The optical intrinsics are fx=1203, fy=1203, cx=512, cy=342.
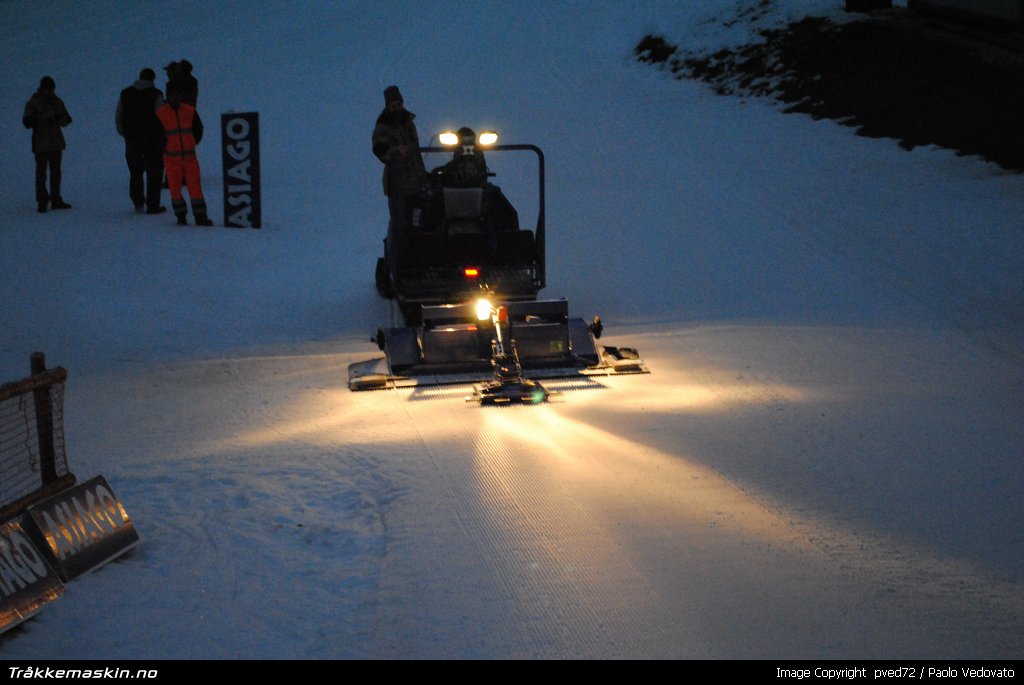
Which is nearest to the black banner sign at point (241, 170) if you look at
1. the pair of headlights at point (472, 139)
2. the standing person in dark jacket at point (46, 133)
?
the standing person in dark jacket at point (46, 133)

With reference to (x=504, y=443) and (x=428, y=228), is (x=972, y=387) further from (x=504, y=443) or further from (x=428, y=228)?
(x=428, y=228)

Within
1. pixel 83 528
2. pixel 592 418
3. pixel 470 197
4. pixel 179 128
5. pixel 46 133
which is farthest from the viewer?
pixel 46 133

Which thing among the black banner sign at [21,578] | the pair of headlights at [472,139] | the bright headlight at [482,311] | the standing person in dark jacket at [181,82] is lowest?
the black banner sign at [21,578]

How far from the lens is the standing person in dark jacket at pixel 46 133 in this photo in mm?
14023

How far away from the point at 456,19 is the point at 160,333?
19429 mm

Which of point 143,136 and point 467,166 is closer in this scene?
point 467,166

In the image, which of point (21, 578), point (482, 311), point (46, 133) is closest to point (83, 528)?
point (21, 578)

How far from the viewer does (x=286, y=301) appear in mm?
11602

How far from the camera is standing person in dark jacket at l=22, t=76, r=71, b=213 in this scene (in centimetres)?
1402

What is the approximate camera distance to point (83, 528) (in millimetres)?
5047

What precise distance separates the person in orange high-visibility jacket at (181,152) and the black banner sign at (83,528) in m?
8.98

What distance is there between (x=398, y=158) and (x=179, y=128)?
4.54m

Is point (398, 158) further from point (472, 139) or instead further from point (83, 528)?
point (83, 528)

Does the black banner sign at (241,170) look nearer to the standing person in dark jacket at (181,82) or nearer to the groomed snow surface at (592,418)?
the groomed snow surface at (592,418)
